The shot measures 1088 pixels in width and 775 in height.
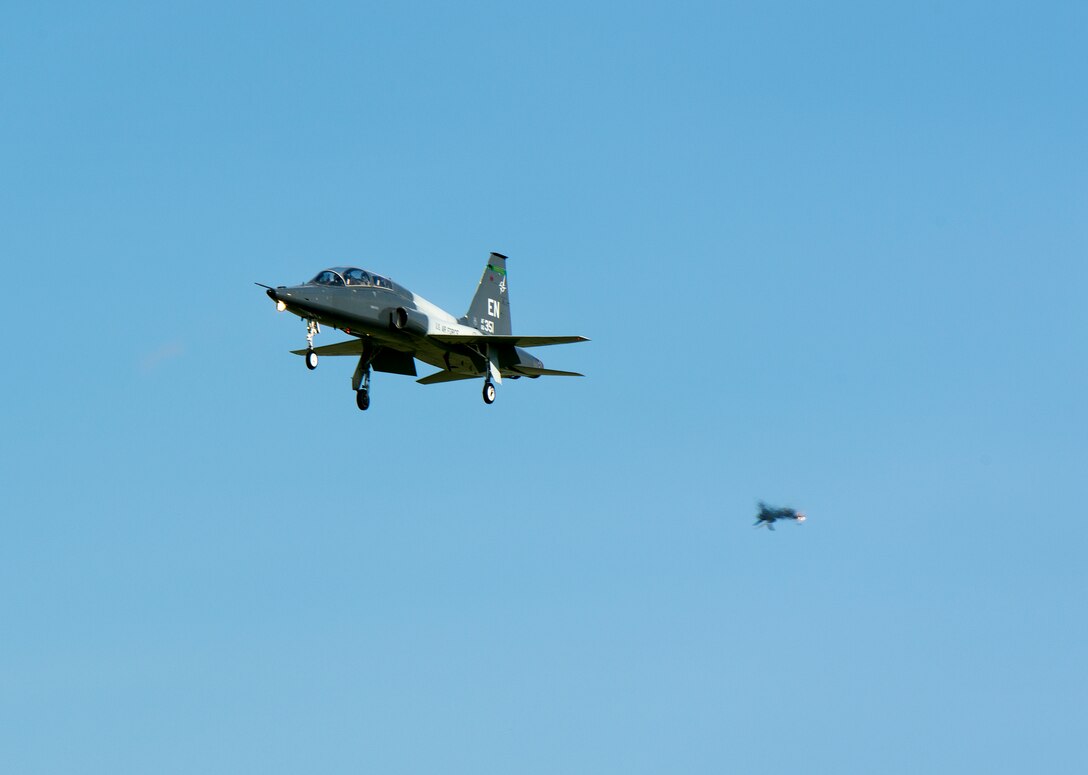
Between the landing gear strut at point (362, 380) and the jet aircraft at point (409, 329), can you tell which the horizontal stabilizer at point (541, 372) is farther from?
the landing gear strut at point (362, 380)

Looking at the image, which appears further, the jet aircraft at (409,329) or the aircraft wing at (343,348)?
the aircraft wing at (343,348)

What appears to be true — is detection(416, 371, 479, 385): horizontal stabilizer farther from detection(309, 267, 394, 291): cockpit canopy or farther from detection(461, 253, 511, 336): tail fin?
detection(309, 267, 394, 291): cockpit canopy

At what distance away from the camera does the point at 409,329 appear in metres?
66.9

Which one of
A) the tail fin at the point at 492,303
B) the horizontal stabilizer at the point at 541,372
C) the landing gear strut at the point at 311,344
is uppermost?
the tail fin at the point at 492,303

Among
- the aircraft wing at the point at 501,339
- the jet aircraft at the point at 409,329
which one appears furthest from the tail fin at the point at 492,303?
the aircraft wing at the point at 501,339

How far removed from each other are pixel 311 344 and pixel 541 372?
13.8 m

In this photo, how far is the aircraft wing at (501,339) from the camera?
68.9m

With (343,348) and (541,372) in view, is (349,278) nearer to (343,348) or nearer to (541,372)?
(343,348)

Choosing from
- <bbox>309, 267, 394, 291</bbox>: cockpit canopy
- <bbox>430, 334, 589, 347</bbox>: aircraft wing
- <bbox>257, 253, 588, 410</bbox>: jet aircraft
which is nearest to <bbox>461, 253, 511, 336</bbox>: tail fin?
<bbox>257, 253, 588, 410</bbox>: jet aircraft

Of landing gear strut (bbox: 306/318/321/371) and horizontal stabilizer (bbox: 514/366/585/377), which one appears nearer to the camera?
landing gear strut (bbox: 306/318/321/371)

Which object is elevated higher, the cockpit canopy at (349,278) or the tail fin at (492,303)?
the tail fin at (492,303)

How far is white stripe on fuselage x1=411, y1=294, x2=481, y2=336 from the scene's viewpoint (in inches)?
2692

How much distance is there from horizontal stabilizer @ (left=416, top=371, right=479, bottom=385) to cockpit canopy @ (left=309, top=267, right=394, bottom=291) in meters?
7.66

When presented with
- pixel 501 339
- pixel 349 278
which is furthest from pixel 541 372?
pixel 349 278
